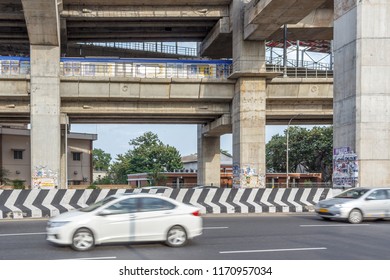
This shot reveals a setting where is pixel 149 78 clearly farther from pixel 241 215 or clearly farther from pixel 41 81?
pixel 241 215

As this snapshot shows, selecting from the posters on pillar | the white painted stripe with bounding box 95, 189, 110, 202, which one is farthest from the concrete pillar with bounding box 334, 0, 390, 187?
the white painted stripe with bounding box 95, 189, 110, 202

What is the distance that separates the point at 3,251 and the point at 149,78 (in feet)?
67.0

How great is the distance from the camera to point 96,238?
11.2 metres

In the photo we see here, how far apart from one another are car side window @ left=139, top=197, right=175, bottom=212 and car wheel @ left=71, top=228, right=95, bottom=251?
1385 millimetres

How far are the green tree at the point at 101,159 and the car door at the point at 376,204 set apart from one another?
110m

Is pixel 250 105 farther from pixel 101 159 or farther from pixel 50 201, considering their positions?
pixel 101 159

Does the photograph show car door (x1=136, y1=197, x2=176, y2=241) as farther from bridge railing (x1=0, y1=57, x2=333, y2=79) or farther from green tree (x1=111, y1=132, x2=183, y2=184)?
green tree (x1=111, y1=132, x2=183, y2=184)

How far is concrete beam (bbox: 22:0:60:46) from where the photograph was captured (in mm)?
26062

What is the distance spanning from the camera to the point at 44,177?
28.6 m

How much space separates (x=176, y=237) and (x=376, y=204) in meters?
8.98

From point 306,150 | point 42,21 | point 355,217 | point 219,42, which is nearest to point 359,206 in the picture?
point 355,217

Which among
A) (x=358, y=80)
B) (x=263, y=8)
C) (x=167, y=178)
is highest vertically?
(x=263, y=8)

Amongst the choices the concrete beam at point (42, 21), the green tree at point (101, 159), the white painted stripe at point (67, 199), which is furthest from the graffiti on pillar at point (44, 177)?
the green tree at point (101, 159)

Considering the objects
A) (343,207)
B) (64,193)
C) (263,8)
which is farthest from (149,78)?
(343,207)
